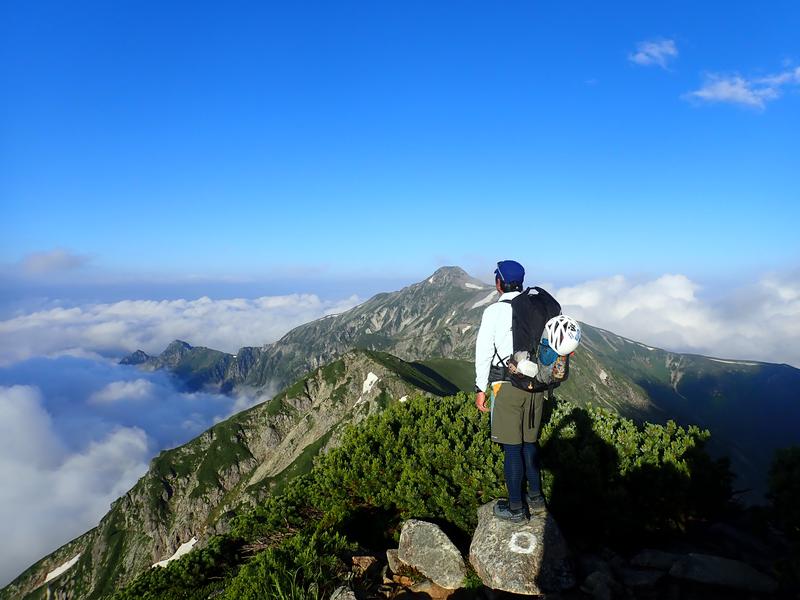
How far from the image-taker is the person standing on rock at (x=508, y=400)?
859cm

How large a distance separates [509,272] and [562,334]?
1.74m

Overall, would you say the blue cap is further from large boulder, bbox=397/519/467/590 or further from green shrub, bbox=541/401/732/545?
large boulder, bbox=397/519/467/590

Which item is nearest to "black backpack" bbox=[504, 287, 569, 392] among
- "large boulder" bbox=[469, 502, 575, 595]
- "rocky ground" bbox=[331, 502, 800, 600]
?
"large boulder" bbox=[469, 502, 575, 595]

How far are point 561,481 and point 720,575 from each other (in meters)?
3.41

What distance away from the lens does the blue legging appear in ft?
29.6

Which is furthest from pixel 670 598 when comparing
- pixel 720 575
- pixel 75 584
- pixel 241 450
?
pixel 75 584

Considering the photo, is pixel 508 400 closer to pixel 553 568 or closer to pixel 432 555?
pixel 553 568

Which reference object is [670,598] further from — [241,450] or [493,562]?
[241,450]

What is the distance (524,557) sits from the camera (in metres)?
8.32

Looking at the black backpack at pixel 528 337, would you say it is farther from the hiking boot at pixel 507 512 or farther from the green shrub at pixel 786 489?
the green shrub at pixel 786 489

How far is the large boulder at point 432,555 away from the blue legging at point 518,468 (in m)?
1.64

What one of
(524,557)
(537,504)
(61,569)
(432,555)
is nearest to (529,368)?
(537,504)

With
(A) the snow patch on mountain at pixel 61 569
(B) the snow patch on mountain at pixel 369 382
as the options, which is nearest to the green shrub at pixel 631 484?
(B) the snow patch on mountain at pixel 369 382

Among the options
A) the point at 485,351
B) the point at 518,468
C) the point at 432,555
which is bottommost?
the point at 432,555
